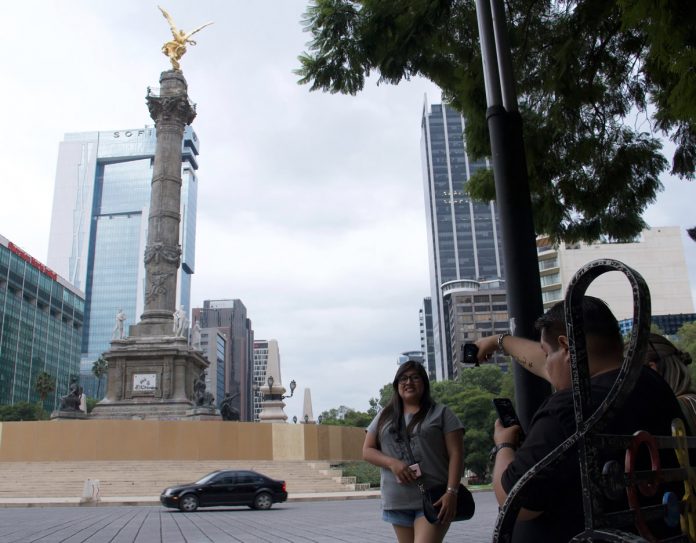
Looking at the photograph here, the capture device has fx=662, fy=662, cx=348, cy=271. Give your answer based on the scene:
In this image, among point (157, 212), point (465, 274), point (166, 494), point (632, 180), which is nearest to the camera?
point (632, 180)

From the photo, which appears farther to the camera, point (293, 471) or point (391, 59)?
point (293, 471)

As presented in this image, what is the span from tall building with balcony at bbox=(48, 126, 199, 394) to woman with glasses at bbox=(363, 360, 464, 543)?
145861mm

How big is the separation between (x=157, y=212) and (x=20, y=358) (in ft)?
238

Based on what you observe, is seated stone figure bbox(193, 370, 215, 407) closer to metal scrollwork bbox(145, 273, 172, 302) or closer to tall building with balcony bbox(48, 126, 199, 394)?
metal scrollwork bbox(145, 273, 172, 302)

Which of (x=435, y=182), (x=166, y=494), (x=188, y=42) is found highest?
(x=435, y=182)

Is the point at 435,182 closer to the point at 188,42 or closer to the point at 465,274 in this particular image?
the point at 465,274

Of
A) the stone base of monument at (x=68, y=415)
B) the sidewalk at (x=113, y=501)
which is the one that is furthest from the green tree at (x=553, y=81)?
the stone base of monument at (x=68, y=415)

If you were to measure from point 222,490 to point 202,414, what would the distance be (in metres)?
12.7

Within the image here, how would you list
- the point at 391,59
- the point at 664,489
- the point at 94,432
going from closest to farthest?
1. the point at 664,489
2. the point at 391,59
3. the point at 94,432

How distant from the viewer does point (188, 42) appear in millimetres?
40531

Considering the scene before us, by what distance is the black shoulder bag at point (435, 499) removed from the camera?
377cm

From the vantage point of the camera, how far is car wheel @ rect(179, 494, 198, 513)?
58.1ft

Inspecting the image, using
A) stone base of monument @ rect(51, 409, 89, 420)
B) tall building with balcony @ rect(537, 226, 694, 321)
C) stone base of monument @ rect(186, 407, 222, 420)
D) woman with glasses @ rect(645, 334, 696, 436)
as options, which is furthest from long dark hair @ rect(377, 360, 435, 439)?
tall building with balcony @ rect(537, 226, 694, 321)

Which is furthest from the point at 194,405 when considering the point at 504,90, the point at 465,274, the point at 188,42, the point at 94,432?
the point at 465,274
